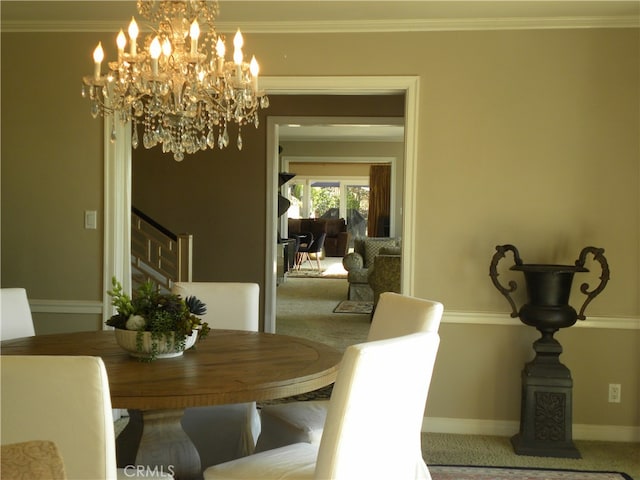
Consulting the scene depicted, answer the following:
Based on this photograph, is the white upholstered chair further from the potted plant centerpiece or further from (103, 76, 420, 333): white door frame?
(103, 76, 420, 333): white door frame

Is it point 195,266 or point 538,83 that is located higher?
point 538,83

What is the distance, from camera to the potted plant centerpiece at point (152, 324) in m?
2.40

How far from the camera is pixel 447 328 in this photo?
4.03m

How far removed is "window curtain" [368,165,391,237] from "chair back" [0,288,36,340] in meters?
12.2

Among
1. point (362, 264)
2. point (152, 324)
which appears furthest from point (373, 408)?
point (362, 264)

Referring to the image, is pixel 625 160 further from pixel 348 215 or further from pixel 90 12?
pixel 348 215

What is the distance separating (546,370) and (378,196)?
38.3ft

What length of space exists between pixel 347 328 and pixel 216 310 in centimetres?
397

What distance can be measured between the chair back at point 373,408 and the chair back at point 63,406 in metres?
0.59

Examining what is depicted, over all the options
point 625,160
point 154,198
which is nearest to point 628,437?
point 625,160

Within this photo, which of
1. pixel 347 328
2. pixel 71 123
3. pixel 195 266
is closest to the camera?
pixel 71 123

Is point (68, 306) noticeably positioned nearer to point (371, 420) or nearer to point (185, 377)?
point (185, 377)

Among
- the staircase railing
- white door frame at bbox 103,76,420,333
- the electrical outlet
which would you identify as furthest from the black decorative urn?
the staircase railing

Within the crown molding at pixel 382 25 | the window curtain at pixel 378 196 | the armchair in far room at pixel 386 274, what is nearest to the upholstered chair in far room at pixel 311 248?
the window curtain at pixel 378 196
